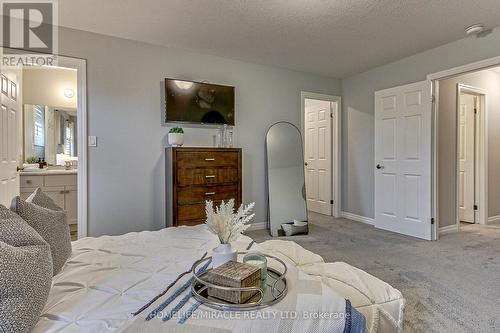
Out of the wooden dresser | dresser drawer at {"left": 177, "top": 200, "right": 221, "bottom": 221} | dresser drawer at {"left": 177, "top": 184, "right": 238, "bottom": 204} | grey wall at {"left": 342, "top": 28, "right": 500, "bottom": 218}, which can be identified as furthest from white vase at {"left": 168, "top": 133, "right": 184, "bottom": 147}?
grey wall at {"left": 342, "top": 28, "right": 500, "bottom": 218}

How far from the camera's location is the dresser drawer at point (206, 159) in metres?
3.14

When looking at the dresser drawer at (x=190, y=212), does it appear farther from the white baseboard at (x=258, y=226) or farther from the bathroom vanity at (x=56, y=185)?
the bathroom vanity at (x=56, y=185)

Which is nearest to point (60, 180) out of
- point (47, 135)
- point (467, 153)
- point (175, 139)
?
point (47, 135)

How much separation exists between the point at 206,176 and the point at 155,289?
219cm

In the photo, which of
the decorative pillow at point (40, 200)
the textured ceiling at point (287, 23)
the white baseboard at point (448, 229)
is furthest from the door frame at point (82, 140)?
the white baseboard at point (448, 229)

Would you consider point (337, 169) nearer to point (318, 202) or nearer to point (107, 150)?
point (318, 202)

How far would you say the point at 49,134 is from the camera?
457cm

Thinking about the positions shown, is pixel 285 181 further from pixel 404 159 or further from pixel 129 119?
pixel 129 119

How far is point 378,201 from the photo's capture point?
4.33m

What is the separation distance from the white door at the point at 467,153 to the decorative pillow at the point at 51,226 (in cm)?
540

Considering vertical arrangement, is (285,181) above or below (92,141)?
below

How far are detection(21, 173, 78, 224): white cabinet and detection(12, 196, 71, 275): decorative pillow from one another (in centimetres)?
303

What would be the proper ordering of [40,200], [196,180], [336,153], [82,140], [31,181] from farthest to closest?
→ [336,153], [31,181], [196,180], [82,140], [40,200]

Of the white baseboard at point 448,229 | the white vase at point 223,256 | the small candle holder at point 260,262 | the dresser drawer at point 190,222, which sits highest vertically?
the white vase at point 223,256
